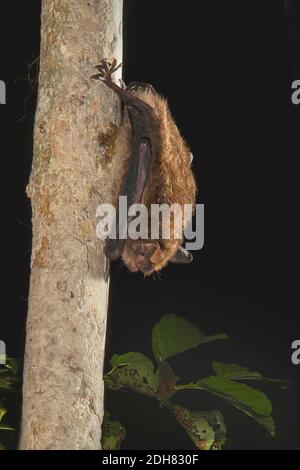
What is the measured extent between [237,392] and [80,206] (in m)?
1.29

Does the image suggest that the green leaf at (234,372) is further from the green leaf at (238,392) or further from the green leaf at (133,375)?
the green leaf at (133,375)

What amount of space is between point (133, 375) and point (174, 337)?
10.7 inches

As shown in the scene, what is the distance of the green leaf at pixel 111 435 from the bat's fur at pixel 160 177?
2.54 feet

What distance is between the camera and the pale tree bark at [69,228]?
1814mm

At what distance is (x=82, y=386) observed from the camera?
6.06 ft

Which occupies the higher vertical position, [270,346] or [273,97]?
[273,97]

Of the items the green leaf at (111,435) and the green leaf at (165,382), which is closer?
the green leaf at (111,435)

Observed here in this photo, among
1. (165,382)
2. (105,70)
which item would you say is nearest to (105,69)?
(105,70)

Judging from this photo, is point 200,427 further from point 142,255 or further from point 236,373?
point 142,255

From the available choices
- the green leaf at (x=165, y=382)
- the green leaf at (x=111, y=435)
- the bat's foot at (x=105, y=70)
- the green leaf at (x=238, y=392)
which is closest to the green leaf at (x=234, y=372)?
the green leaf at (x=238, y=392)

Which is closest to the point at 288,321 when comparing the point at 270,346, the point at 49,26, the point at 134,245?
the point at 270,346

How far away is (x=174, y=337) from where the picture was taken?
122 inches

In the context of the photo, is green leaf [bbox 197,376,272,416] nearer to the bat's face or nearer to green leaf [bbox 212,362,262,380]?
green leaf [bbox 212,362,262,380]
